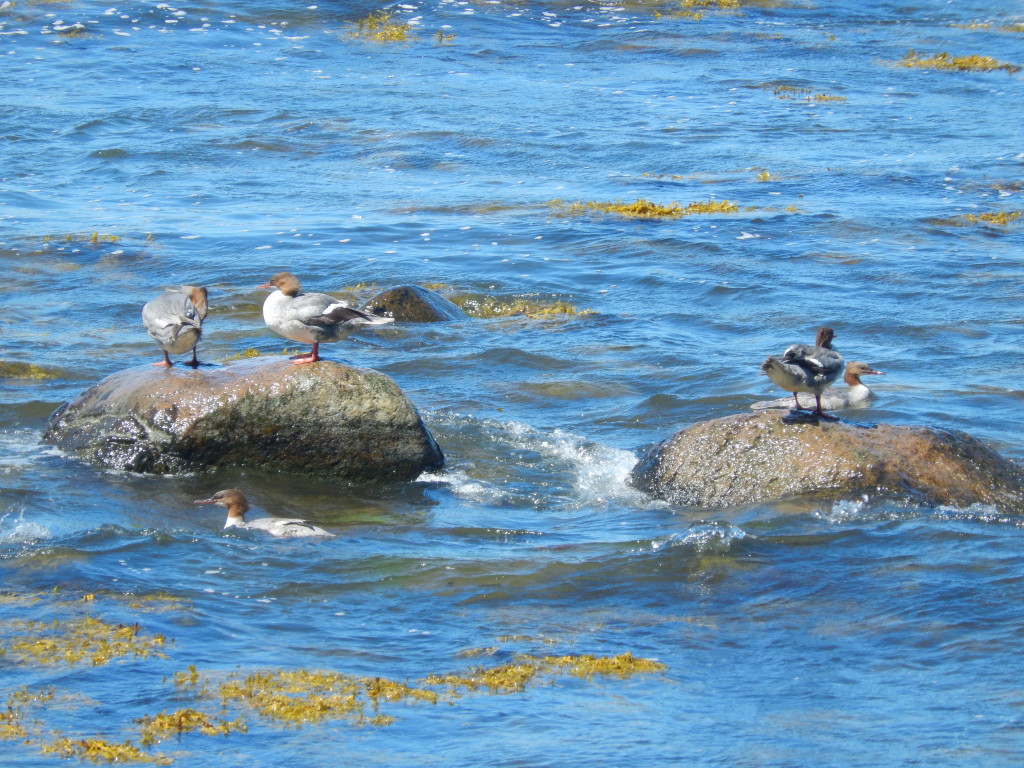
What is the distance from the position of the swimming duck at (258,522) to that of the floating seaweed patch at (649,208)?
10.4 metres

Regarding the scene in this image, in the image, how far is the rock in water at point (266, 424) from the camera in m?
9.40

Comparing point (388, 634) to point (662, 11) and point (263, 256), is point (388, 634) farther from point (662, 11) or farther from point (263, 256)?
point (662, 11)

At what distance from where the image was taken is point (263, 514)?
8891 millimetres

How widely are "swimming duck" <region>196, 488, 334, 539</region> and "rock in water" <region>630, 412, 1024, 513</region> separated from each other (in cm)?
255

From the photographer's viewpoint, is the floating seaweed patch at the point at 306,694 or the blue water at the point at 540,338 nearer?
the floating seaweed patch at the point at 306,694

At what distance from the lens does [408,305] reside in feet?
45.9

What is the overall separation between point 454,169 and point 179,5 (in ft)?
40.4

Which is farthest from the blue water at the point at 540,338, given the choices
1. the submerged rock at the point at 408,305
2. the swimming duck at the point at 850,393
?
the swimming duck at the point at 850,393

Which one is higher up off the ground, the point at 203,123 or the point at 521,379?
the point at 203,123

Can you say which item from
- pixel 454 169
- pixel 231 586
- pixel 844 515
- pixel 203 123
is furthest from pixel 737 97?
pixel 231 586

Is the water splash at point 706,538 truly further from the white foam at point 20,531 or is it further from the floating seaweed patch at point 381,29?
the floating seaweed patch at point 381,29

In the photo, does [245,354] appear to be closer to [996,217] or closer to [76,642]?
[76,642]

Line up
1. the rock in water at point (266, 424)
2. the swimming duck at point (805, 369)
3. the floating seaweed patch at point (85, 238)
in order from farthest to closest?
1. the floating seaweed patch at point (85, 238)
2. the rock in water at point (266, 424)
3. the swimming duck at point (805, 369)

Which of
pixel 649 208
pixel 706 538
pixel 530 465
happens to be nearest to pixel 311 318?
pixel 530 465
